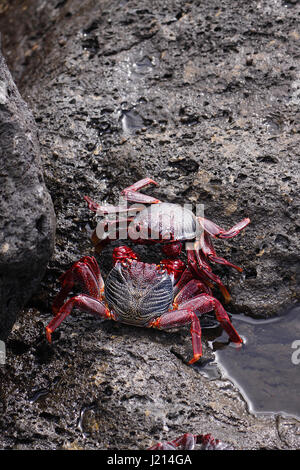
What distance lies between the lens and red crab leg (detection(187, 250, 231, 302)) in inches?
148

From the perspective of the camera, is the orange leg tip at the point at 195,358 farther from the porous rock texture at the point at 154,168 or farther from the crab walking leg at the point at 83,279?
the crab walking leg at the point at 83,279

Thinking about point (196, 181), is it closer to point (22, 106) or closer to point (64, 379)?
point (22, 106)

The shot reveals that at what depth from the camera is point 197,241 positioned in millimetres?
3789

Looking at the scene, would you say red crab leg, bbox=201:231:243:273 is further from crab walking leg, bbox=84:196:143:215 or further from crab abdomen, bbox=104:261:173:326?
crab walking leg, bbox=84:196:143:215

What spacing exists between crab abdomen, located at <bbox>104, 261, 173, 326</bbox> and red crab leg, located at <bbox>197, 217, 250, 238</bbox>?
39 cm

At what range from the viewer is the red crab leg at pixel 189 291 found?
3770 millimetres

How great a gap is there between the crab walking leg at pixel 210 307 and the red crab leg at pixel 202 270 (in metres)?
0.15

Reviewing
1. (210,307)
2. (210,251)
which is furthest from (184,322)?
(210,251)

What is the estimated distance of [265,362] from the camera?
12.0 feet

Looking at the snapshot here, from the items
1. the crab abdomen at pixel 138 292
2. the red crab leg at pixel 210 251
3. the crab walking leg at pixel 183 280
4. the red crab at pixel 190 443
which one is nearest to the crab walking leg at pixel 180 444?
the red crab at pixel 190 443

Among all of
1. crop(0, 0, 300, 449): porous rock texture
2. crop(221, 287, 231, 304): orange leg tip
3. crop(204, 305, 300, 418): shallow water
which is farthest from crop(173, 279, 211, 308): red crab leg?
crop(204, 305, 300, 418): shallow water

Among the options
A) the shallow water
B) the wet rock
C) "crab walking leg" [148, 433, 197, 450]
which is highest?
the wet rock
